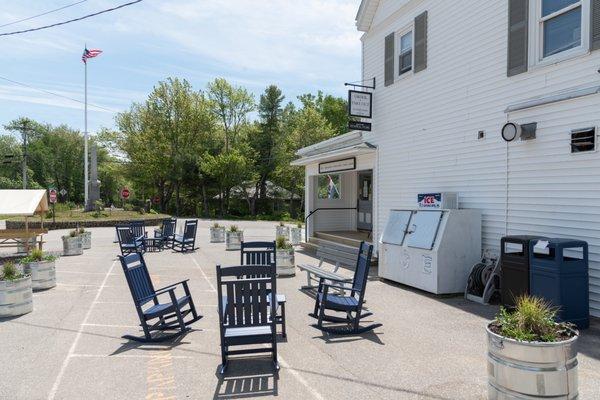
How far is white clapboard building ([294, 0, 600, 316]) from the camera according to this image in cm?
693

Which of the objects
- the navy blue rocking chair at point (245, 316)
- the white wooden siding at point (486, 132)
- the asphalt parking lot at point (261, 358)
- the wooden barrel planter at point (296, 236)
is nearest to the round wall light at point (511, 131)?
the white wooden siding at point (486, 132)

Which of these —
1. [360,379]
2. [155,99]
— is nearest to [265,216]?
[155,99]

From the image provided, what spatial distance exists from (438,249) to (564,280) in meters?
2.39

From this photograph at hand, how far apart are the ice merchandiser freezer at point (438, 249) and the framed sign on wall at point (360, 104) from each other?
425 cm

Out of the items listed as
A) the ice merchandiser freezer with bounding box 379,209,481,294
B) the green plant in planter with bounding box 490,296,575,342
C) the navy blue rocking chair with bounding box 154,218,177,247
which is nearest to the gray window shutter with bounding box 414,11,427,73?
the ice merchandiser freezer with bounding box 379,209,481,294

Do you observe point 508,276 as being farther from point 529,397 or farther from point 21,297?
point 21,297

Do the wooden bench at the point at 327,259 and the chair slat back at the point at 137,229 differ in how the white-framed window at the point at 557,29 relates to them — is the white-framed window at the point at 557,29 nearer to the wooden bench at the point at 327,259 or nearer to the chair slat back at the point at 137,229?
the wooden bench at the point at 327,259

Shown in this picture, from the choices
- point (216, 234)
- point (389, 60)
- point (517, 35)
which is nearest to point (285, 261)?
point (389, 60)

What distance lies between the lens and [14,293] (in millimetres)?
7000

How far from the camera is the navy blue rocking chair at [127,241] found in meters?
14.4

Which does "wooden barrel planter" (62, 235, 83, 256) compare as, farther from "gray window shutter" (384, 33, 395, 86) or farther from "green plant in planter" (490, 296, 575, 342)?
"green plant in planter" (490, 296, 575, 342)

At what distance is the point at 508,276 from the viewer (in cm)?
695

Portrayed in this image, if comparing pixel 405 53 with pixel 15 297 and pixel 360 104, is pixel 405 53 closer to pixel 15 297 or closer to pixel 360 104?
pixel 360 104

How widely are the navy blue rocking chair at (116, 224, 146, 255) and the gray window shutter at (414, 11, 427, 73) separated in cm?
1009
